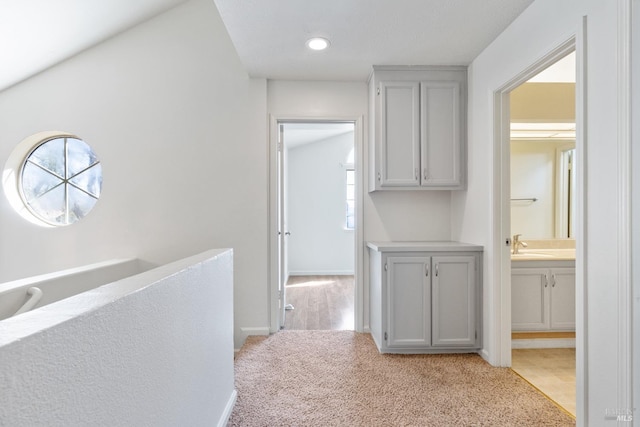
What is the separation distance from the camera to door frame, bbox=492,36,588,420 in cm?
151

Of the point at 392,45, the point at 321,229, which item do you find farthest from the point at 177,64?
the point at 321,229

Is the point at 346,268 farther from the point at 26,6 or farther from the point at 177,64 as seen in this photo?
the point at 26,6

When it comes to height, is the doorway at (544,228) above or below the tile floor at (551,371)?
above

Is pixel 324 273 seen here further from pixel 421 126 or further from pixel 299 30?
pixel 299 30

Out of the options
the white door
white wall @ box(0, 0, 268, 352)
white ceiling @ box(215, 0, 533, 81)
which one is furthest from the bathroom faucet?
the white door

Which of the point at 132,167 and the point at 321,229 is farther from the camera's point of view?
the point at 321,229

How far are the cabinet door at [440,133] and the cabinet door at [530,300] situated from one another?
0.99 m

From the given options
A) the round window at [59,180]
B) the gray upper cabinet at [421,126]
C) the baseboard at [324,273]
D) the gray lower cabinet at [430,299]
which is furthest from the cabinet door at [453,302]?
A: the baseboard at [324,273]

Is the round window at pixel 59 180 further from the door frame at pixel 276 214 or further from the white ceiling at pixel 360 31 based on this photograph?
the white ceiling at pixel 360 31

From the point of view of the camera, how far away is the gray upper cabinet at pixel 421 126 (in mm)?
2760

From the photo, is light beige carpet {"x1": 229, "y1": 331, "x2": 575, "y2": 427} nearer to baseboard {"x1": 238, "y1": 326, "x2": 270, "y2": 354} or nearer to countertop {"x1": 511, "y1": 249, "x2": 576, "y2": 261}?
baseboard {"x1": 238, "y1": 326, "x2": 270, "y2": 354}

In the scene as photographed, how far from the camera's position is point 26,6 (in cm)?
229

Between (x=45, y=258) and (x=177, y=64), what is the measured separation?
2.13 m

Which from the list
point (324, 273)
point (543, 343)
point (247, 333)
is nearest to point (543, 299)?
point (543, 343)
